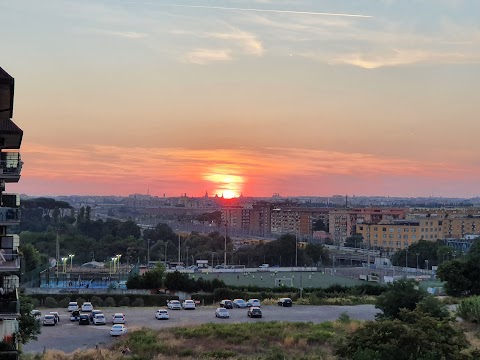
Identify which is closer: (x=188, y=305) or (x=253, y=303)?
(x=188, y=305)

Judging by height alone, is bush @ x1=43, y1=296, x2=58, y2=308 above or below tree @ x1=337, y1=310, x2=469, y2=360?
below

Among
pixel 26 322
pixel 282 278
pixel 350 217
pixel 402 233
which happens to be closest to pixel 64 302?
pixel 26 322

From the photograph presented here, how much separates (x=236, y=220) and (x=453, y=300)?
119 m

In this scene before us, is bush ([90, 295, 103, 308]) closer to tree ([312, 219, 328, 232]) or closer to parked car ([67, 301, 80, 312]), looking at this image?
parked car ([67, 301, 80, 312])

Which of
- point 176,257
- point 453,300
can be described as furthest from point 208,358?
point 176,257


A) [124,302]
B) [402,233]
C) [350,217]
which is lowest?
[124,302]

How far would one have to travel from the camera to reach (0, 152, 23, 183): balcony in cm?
1317

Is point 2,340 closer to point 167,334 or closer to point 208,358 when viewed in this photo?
point 208,358

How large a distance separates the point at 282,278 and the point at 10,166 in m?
38.8

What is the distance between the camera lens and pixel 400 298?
23781mm

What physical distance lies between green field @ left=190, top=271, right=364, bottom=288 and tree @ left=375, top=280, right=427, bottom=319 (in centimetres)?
2110

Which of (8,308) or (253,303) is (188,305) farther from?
(8,308)

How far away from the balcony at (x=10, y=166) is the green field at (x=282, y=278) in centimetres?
3289

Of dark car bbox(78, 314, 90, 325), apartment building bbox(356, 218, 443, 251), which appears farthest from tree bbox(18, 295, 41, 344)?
apartment building bbox(356, 218, 443, 251)
